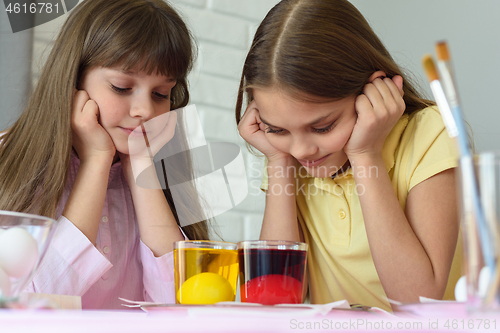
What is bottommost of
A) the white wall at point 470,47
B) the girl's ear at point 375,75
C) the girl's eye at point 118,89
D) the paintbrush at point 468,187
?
the paintbrush at point 468,187

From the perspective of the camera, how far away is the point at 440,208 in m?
0.81

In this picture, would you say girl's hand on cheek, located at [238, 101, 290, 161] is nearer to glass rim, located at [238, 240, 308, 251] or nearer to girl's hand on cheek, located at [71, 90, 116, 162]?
girl's hand on cheek, located at [71, 90, 116, 162]

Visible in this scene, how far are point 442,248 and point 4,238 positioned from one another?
684mm

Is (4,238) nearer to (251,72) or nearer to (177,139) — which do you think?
(251,72)

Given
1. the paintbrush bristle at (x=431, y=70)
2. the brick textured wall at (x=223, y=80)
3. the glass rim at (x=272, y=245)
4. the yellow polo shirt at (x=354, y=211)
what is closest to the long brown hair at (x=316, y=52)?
the yellow polo shirt at (x=354, y=211)

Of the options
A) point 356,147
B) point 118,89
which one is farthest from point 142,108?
point 356,147

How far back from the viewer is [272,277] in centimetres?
50

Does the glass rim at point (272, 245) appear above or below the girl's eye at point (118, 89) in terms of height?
below

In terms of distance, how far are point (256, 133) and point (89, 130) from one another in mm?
358

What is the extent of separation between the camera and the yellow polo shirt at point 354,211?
0.87 m

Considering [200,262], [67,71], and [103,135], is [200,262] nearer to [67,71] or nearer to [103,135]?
[103,135]

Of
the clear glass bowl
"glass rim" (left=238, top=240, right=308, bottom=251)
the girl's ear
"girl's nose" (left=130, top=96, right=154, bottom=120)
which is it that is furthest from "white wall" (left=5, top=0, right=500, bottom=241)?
the clear glass bowl

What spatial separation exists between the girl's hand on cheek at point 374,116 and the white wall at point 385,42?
38cm

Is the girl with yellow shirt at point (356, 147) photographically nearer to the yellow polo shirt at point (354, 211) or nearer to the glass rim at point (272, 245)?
the yellow polo shirt at point (354, 211)
